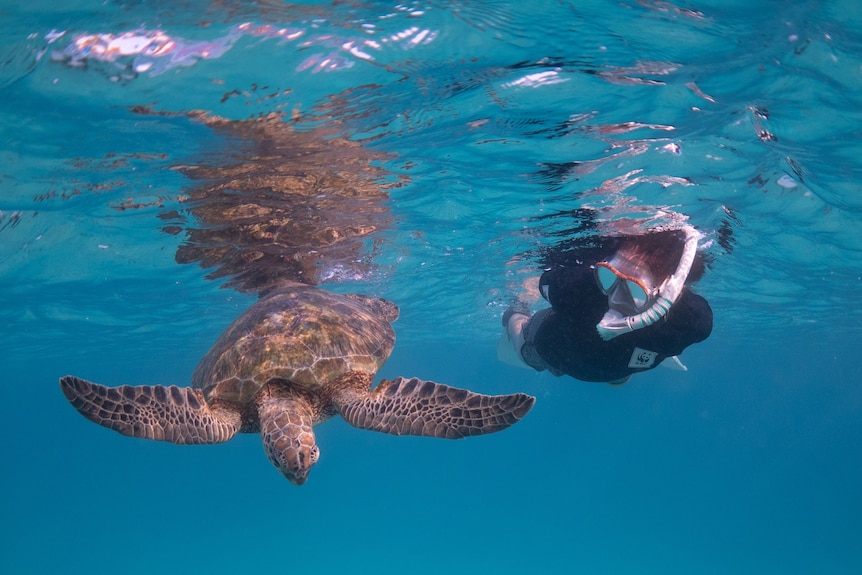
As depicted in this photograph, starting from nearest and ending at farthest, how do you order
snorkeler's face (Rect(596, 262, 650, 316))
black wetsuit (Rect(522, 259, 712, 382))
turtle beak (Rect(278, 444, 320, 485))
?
1. turtle beak (Rect(278, 444, 320, 485))
2. snorkeler's face (Rect(596, 262, 650, 316))
3. black wetsuit (Rect(522, 259, 712, 382))

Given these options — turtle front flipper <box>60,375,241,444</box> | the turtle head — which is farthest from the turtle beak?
turtle front flipper <box>60,375,241,444</box>

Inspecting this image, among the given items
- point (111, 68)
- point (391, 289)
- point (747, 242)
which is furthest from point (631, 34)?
point (391, 289)

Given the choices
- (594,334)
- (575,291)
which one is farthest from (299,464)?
(575,291)

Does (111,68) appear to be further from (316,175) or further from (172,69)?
(316,175)

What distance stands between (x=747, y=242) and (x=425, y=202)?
1000 centimetres

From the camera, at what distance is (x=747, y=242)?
1506cm

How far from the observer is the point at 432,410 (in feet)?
21.0

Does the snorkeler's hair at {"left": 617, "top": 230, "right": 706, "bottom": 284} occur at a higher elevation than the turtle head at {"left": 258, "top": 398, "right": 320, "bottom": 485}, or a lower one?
lower

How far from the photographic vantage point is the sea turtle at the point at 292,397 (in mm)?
6059

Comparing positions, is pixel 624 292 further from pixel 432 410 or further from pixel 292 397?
pixel 292 397

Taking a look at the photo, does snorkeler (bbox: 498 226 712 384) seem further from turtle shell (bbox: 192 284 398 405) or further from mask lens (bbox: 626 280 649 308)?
turtle shell (bbox: 192 284 398 405)

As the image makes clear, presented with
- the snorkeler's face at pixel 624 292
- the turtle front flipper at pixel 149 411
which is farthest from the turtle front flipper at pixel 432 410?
the snorkeler's face at pixel 624 292

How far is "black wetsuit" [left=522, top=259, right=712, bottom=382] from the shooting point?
745 cm

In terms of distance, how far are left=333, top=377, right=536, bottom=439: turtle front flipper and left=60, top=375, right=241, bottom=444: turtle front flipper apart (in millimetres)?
1819
